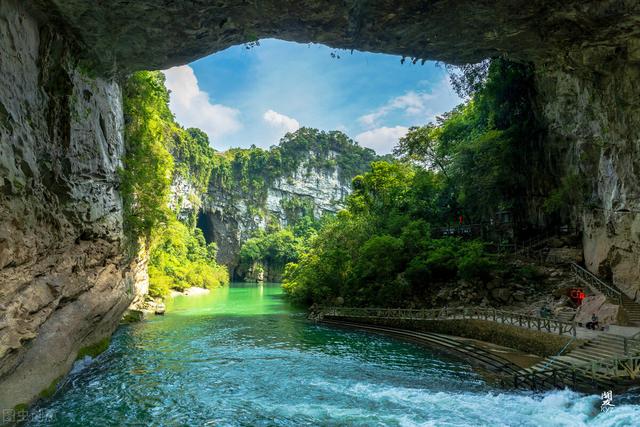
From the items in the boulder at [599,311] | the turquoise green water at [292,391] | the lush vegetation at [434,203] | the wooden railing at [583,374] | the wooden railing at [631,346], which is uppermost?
the lush vegetation at [434,203]

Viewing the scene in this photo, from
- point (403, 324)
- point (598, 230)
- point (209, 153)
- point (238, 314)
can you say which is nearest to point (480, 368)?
point (403, 324)

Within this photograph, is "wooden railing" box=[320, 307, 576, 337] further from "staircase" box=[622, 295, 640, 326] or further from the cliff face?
the cliff face

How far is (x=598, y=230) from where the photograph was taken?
66.1 ft

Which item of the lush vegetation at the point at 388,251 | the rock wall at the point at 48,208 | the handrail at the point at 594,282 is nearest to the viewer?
the rock wall at the point at 48,208

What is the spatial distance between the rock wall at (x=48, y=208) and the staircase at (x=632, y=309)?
64.4 ft

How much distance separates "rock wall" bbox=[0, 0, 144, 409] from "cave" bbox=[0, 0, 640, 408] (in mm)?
46

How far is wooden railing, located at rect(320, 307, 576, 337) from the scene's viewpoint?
14.8 metres

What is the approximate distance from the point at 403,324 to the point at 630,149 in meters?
13.6

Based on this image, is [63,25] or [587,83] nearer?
[63,25]

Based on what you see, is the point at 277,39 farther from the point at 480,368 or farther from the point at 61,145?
the point at 480,368

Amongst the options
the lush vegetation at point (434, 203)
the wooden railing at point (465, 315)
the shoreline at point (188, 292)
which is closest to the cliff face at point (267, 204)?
the shoreline at point (188, 292)

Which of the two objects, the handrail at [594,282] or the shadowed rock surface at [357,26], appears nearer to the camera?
the shadowed rock surface at [357,26]

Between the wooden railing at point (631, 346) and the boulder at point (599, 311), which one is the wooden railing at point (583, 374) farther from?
the boulder at point (599, 311)

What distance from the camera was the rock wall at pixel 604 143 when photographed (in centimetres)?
1341
